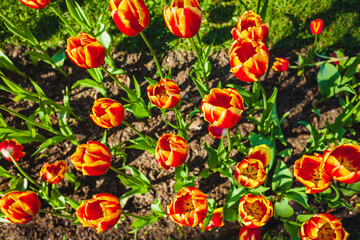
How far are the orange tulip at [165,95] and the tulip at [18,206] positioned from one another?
34.4 inches

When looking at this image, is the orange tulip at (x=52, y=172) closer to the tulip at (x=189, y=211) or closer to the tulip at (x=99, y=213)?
the tulip at (x=99, y=213)

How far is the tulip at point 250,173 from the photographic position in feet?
4.75

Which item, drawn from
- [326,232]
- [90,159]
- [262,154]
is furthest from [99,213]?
[326,232]

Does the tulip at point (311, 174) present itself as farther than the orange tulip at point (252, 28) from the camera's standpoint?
No

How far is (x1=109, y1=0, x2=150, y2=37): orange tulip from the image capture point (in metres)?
1.37

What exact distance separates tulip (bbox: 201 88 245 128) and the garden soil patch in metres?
0.97

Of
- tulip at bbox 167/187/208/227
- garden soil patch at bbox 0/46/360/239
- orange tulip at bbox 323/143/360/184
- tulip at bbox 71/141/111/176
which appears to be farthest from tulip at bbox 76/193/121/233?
orange tulip at bbox 323/143/360/184

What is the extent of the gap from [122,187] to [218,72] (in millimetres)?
1324

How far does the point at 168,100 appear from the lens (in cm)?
149

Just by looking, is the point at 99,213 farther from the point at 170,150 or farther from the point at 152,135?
the point at 152,135

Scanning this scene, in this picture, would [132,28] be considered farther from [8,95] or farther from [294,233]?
[8,95]

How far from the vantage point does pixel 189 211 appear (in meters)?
1.38

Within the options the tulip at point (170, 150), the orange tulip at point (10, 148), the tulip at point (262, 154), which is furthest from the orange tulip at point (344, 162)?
the orange tulip at point (10, 148)

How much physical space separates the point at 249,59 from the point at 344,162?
2.37ft
